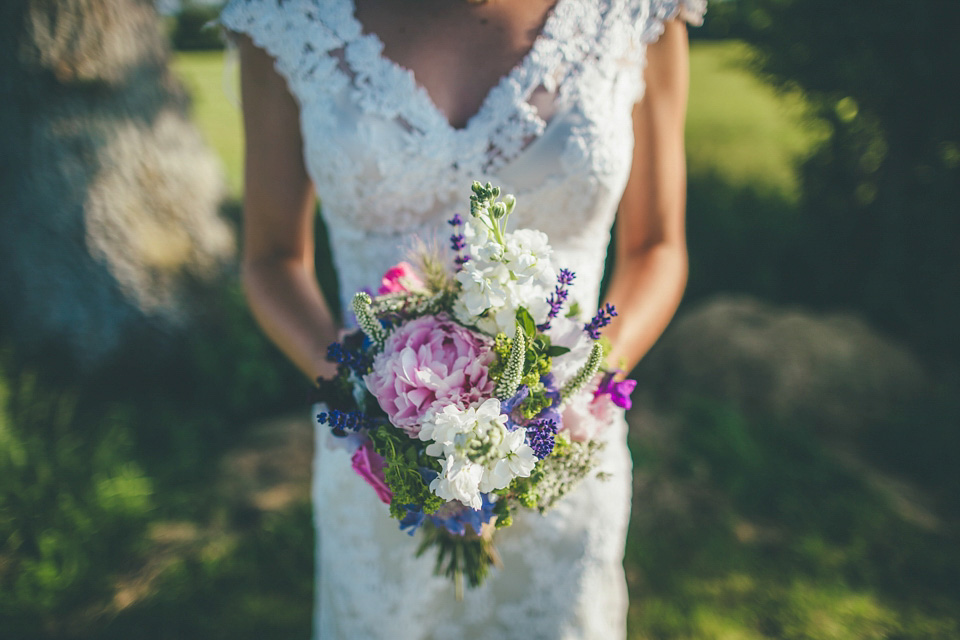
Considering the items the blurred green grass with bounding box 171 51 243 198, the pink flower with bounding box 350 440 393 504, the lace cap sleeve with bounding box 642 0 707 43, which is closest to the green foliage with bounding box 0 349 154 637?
the blurred green grass with bounding box 171 51 243 198

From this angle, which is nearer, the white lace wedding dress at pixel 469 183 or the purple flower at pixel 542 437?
the purple flower at pixel 542 437

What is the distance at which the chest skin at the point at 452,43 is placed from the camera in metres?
1.54

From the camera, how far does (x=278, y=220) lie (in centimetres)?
173

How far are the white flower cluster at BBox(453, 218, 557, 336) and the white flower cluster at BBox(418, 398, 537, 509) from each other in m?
0.17

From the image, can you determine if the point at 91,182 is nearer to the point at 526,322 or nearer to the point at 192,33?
the point at 526,322

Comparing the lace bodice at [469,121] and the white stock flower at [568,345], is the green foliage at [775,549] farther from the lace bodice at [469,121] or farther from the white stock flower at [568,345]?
the lace bodice at [469,121]

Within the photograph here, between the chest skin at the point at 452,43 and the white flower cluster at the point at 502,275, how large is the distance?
2.09 feet

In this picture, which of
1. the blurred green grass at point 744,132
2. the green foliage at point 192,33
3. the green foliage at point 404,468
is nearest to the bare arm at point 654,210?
the green foliage at point 404,468

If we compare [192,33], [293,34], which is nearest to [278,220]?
[293,34]

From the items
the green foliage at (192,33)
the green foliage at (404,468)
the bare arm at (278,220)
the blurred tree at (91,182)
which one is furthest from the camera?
the green foliage at (192,33)

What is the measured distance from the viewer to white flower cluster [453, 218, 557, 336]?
3.36ft

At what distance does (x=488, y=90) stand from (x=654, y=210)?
64 centimetres

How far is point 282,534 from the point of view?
3.43 meters

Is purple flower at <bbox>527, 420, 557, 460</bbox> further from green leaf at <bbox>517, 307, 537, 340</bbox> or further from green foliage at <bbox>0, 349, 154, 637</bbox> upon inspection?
green foliage at <bbox>0, 349, 154, 637</bbox>
